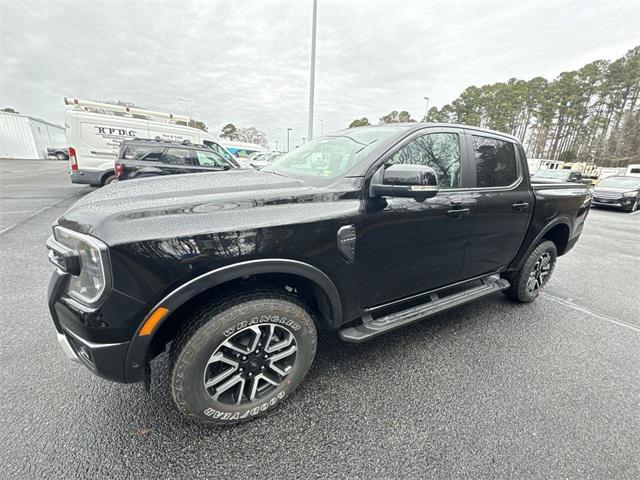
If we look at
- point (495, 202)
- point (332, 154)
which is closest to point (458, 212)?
point (495, 202)

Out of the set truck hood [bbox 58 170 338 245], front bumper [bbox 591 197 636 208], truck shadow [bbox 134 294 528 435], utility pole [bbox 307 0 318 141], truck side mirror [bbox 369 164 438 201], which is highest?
utility pole [bbox 307 0 318 141]

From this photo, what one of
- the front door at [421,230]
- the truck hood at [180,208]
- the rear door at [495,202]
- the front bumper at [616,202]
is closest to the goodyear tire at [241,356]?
the truck hood at [180,208]

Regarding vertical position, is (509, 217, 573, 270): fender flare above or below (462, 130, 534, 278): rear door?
below

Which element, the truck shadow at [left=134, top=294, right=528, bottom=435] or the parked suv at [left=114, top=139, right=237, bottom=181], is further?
the parked suv at [left=114, top=139, right=237, bottom=181]

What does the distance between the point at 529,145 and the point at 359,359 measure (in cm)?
5951

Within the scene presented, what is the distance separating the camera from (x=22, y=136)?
98.4ft

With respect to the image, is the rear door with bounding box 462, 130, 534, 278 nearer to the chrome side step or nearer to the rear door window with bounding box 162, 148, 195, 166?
the chrome side step

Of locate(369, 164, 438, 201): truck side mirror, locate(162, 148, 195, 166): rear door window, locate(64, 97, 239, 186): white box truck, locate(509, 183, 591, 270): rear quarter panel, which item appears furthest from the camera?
locate(64, 97, 239, 186): white box truck

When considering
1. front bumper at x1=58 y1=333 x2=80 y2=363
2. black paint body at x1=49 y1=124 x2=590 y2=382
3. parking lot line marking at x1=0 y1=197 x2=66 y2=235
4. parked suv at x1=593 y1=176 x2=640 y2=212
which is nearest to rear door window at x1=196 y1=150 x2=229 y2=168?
parking lot line marking at x1=0 y1=197 x2=66 y2=235

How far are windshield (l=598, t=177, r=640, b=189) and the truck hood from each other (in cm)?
1739

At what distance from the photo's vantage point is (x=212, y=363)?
1636 millimetres

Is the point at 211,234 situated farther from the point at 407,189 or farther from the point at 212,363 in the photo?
the point at 407,189

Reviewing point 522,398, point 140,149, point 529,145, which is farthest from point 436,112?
point 522,398

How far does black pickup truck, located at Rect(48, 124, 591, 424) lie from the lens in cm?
133
